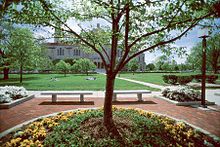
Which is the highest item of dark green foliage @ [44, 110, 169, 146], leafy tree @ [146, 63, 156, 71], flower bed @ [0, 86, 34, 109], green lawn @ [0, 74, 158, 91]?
leafy tree @ [146, 63, 156, 71]

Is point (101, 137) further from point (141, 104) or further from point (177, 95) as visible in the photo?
point (177, 95)

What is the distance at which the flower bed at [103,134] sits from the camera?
15.7 feet

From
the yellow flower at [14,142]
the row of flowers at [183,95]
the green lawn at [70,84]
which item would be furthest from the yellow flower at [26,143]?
the green lawn at [70,84]

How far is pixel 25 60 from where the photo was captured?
22.9 meters

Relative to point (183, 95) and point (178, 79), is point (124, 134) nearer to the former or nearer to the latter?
point (183, 95)

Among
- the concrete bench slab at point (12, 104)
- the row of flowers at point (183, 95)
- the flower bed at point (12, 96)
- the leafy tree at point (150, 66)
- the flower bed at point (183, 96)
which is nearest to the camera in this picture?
the concrete bench slab at point (12, 104)

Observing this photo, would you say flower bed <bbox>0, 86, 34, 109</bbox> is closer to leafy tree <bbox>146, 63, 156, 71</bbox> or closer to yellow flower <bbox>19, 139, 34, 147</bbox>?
yellow flower <bbox>19, 139, 34, 147</bbox>

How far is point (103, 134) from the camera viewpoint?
5129 mm

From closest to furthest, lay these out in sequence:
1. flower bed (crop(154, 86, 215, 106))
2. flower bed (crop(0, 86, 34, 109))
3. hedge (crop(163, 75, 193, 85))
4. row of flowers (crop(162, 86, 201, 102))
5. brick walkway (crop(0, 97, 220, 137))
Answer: brick walkway (crop(0, 97, 220, 137))
flower bed (crop(0, 86, 34, 109))
flower bed (crop(154, 86, 215, 106))
row of flowers (crop(162, 86, 201, 102))
hedge (crop(163, 75, 193, 85))

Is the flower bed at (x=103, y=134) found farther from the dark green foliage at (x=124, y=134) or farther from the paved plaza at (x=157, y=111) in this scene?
the paved plaza at (x=157, y=111)

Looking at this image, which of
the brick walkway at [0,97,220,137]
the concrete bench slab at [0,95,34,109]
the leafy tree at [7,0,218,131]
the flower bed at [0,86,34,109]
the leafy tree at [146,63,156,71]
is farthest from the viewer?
the leafy tree at [146,63,156,71]

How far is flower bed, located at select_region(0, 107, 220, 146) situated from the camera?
478 cm

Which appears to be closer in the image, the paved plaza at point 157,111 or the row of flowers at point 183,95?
the paved plaza at point 157,111

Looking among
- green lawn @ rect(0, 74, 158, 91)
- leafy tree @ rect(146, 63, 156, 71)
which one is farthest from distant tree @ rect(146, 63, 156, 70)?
green lawn @ rect(0, 74, 158, 91)
